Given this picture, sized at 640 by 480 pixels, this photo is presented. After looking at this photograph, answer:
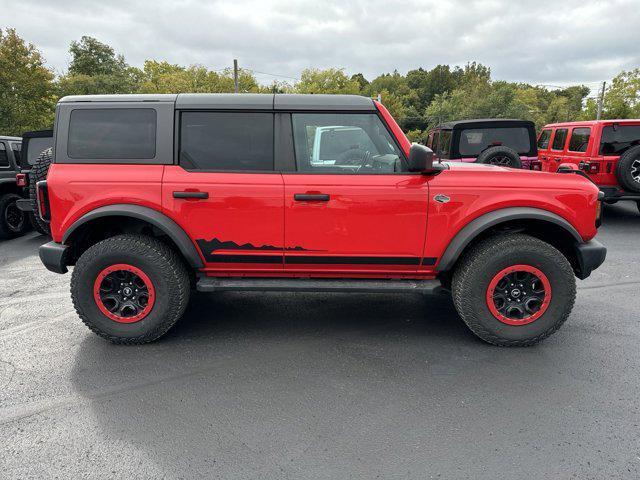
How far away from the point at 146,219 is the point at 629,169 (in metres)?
7.73

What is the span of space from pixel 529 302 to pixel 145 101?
3357 millimetres

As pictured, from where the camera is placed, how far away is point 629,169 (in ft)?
24.3

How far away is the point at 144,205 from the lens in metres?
3.34

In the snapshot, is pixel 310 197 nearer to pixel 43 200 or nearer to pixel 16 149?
pixel 43 200

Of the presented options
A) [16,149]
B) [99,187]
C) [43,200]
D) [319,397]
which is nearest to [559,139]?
[319,397]

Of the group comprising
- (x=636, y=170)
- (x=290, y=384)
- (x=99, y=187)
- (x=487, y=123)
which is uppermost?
(x=487, y=123)

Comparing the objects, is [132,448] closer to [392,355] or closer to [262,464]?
[262,464]

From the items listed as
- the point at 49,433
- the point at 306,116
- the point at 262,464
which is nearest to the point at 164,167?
the point at 306,116

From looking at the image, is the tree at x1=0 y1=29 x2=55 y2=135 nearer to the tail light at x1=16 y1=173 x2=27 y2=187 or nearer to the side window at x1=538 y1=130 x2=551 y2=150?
the tail light at x1=16 y1=173 x2=27 y2=187

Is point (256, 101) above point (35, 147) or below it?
above

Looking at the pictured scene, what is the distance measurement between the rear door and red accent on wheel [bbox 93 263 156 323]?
576 millimetres

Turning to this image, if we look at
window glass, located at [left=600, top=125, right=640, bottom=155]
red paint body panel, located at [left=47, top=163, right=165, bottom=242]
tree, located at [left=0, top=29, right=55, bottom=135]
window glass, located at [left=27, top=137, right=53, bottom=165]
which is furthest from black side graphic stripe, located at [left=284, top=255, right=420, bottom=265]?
tree, located at [left=0, top=29, right=55, bottom=135]

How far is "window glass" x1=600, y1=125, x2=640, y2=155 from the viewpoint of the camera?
771cm

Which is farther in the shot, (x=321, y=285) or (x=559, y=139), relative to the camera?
(x=559, y=139)
